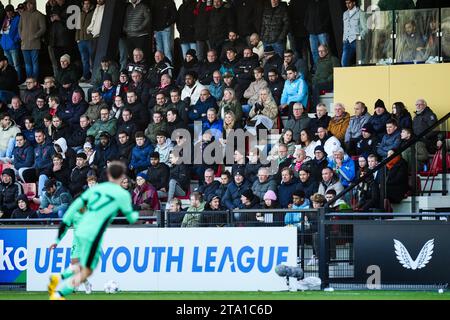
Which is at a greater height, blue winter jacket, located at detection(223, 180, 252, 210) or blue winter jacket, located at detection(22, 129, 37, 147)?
blue winter jacket, located at detection(22, 129, 37, 147)

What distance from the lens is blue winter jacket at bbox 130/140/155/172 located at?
2289cm

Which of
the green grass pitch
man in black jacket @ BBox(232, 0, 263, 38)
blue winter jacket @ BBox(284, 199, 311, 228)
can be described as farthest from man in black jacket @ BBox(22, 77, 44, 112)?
blue winter jacket @ BBox(284, 199, 311, 228)

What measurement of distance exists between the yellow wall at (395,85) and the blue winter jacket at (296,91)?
3.08ft

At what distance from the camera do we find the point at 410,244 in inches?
721

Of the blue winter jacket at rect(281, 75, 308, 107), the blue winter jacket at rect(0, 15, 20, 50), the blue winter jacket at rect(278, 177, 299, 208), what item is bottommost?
the blue winter jacket at rect(278, 177, 299, 208)

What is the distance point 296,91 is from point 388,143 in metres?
2.64

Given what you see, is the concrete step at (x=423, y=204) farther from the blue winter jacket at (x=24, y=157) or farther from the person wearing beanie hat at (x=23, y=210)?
the blue winter jacket at (x=24, y=157)

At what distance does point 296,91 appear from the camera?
22656mm

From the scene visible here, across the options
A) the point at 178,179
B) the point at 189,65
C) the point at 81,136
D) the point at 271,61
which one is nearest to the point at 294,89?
the point at 271,61

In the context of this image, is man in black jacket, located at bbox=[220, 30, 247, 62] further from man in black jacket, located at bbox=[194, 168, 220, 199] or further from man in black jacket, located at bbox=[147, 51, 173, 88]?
man in black jacket, located at bbox=[194, 168, 220, 199]

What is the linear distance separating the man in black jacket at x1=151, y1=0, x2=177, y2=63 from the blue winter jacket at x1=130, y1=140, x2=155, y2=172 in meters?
3.38
